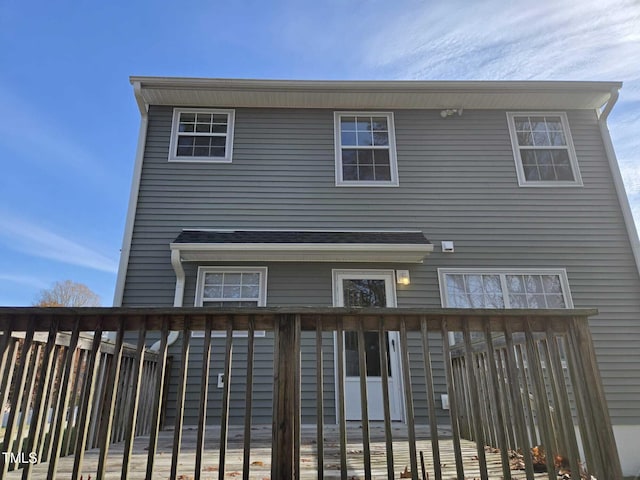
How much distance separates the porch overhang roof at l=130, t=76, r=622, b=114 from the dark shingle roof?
2.37m

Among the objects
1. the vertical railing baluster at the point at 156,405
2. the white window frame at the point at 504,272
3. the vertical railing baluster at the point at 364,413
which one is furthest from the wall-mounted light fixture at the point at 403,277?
the vertical railing baluster at the point at 156,405

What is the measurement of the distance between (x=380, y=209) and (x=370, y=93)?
2002 mm

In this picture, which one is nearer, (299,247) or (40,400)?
(40,400)

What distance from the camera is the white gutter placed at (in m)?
5.55

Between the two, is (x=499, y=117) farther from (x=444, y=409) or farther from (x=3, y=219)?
(x=3, y=219)

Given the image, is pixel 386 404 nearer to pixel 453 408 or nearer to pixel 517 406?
pixel 453 408

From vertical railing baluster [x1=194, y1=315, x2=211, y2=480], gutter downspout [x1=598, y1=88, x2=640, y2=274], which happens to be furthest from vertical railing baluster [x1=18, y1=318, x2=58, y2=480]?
gutter downspout [x1=598, y1=88, x2=640, y2=274]

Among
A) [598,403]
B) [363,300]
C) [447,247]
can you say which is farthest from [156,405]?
[447,247]

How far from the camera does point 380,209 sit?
245 inches

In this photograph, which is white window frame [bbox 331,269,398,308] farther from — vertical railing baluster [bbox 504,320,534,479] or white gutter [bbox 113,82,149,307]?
vertical railing baluster [bbox 504,320,534,479]

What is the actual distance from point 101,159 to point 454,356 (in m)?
16.6

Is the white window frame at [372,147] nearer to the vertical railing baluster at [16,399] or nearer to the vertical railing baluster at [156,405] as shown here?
the vertical railing baluster at [156,405]

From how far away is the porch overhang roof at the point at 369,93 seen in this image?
6.25 m

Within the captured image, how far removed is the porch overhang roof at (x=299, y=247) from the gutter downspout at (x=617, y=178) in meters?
3.41
